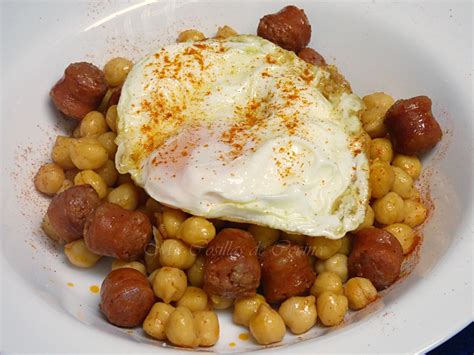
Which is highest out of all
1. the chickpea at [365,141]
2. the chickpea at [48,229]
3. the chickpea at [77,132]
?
the chickpea at [365,141]

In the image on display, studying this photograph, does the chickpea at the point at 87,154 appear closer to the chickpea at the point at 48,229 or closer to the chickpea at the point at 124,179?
the chickpea at the point at 124,179

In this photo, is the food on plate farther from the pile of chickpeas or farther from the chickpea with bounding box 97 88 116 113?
the chickpea with bounding box 97 88 116 113

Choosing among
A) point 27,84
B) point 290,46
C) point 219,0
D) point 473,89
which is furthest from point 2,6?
point 473,89

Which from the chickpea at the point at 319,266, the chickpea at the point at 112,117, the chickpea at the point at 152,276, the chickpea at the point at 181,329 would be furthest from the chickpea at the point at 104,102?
the chickpea at the point at 319,266

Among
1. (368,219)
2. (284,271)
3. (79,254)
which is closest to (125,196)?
(79,254)

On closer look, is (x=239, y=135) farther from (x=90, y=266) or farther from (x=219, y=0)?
(x=219, y=0)

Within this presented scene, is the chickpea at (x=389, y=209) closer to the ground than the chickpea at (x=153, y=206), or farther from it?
farther from it
